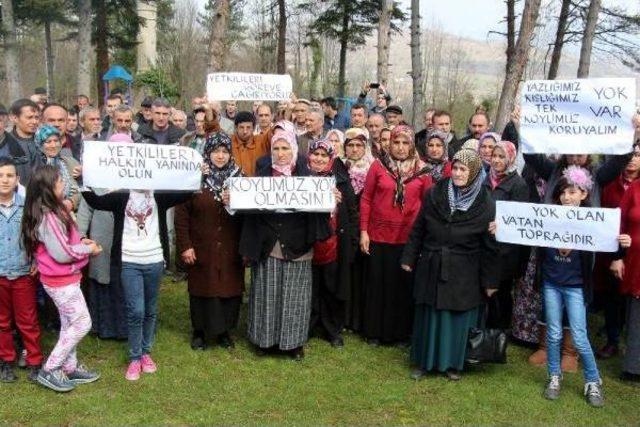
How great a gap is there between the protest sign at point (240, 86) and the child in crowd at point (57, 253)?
3.78 metres

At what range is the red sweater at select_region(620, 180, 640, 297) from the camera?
5492 millimetres

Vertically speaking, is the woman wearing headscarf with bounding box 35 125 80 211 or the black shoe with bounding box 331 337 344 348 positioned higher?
the woman wearing headscarf with bounding box 35 125 80 211

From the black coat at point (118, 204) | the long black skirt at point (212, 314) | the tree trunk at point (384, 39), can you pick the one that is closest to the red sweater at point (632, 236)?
the long black skirt at point (212, 314)

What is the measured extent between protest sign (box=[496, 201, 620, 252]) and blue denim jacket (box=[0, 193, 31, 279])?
4.13 meters

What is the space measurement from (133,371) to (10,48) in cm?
2271

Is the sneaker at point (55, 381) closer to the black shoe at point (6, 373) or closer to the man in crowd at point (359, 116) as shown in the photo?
the black shoe at point (6, 373)

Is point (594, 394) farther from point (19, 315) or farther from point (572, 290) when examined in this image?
point (19, 315)

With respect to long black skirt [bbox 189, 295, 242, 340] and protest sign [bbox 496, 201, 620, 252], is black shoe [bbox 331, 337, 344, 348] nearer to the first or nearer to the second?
long black skirt [bbox 189, 295, 242, 340]

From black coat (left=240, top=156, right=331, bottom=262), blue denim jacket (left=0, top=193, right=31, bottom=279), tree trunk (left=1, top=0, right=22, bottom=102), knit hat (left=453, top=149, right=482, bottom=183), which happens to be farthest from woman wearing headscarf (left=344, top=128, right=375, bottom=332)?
tree trunk (left=1, top=0, right=22, bottom=102)

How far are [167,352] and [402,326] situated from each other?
2487mm

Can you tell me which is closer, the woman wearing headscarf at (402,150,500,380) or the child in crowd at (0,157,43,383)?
the child in crowd at (0,157,43,383)

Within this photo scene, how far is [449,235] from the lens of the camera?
5379mm

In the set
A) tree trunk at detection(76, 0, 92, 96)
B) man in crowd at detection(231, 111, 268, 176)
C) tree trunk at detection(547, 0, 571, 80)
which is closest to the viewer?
man in crowd at detection(231, 111, 268, 176)

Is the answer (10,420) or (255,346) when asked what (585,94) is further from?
(10,420)
